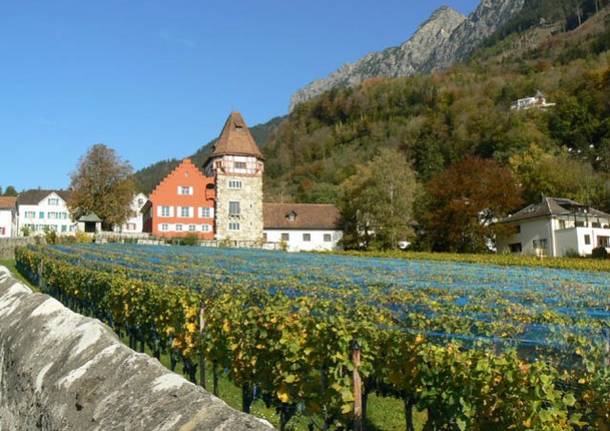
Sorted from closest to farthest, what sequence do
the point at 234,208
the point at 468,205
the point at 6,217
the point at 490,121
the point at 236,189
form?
the point at 468,205 < the point at 234,208 < the point at 236,189 < the point at 6,217 < the point at 490,121

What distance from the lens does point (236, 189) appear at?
71.8 metres

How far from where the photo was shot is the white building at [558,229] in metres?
57.4

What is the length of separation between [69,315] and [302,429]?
4.93 m

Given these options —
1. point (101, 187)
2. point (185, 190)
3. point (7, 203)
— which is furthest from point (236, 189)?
point (7, 203)

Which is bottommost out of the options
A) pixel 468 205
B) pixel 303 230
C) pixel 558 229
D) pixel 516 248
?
pixel 516 248

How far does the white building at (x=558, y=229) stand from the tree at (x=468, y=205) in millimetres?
2666

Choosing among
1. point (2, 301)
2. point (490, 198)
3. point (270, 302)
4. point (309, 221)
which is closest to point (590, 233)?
point (490, 198)

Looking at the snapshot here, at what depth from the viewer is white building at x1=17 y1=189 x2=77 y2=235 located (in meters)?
107

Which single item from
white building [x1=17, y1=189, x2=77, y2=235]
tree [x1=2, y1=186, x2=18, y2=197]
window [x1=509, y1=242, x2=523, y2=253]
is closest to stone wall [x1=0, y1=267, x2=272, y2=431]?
window [x1=509, y1=242, x2=523, y2=253]

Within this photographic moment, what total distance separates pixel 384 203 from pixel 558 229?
1840cm

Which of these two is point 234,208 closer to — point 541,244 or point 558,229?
point 541,244

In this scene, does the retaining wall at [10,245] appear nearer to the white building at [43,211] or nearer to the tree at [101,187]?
the tree at [101,187]

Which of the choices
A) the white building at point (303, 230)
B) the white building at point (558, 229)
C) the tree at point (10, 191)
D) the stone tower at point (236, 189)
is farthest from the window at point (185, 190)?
the tree at point (10, 191)

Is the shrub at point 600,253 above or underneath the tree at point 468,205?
underneath
